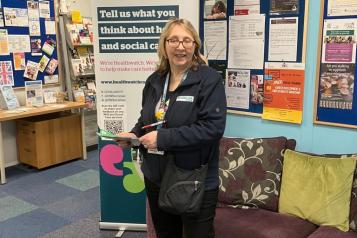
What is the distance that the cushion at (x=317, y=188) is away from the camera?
2041 millimetres

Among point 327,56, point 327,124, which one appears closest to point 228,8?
point 327,56

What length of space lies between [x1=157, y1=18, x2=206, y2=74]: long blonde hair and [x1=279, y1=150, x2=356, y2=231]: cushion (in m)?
0.92

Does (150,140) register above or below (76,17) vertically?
below

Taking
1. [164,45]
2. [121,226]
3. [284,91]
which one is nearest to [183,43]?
[164,45]

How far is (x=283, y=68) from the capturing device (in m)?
2.39

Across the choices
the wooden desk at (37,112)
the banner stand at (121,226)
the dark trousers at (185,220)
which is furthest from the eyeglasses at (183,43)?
the wooden desk at (37,112)

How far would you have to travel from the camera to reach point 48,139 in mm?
4281

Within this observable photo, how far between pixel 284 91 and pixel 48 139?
2.86 metres

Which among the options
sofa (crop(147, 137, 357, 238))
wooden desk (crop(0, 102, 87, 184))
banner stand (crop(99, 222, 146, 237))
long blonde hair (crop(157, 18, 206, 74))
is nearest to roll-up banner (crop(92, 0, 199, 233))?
banner stand (crop(99, 222, 146, 237))

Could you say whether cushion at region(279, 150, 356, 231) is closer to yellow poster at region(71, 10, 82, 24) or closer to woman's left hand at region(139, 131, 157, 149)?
woman's left hand at region(139, 131, 157, 149)

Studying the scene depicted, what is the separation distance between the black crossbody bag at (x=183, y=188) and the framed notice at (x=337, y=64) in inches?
40.9

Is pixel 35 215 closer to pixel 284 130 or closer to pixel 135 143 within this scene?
pixel 135 143

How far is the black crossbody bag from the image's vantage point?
5.18ft

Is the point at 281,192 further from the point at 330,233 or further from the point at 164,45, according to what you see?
the point at 164,45
